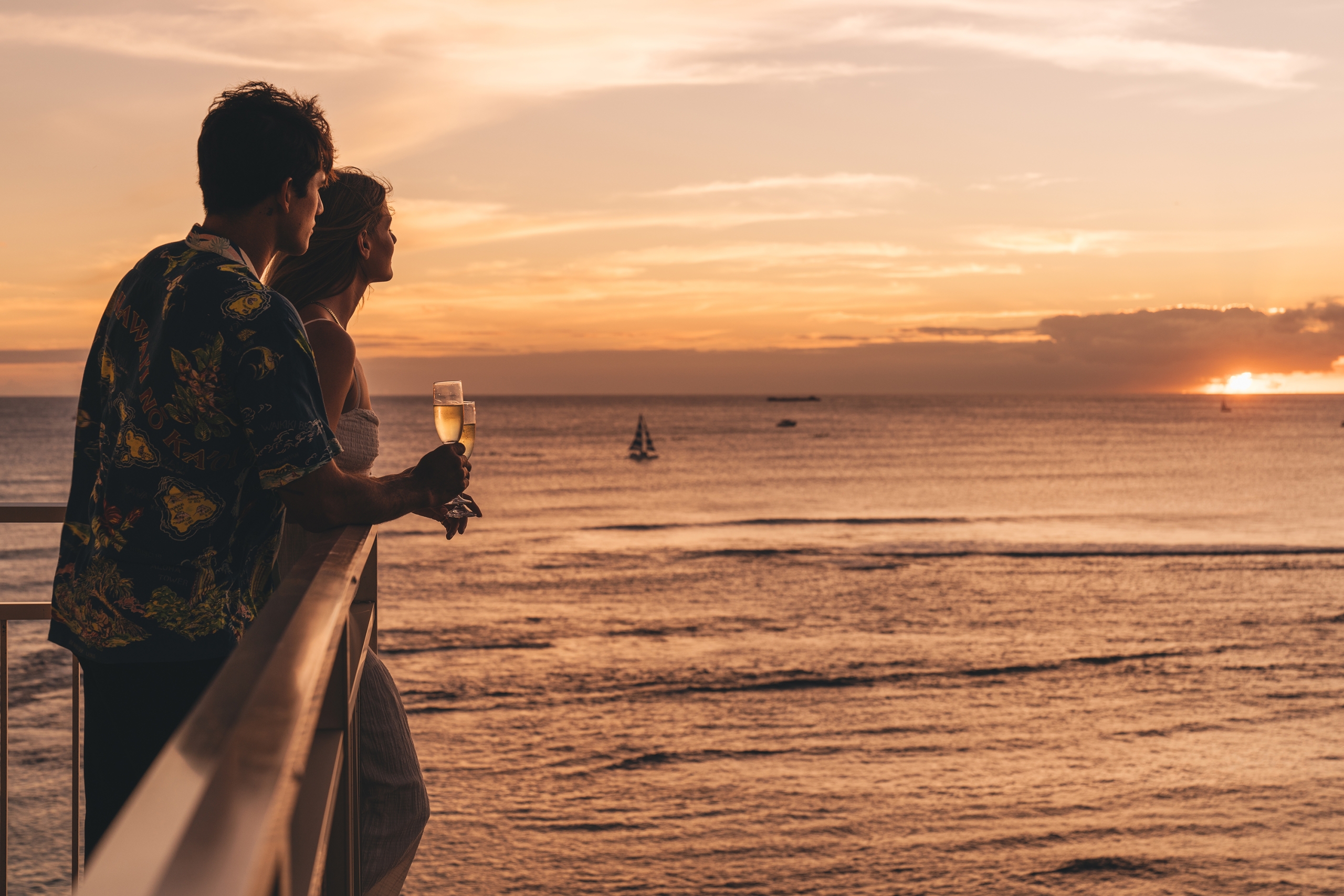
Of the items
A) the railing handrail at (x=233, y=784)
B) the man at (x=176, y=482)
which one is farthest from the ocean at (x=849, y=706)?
the railing handrail at (x=233, y=784)

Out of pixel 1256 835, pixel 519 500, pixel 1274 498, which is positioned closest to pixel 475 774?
pixel 1256 835

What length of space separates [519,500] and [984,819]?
3039 cm

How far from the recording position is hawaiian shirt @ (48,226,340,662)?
1.67 m

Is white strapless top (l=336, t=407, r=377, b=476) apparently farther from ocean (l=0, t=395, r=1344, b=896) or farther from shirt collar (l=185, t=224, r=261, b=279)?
ocean (l=0, t=395, r=1344, b=896)

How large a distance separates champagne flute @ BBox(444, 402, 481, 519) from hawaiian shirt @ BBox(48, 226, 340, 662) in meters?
0.47

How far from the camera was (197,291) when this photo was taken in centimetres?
168

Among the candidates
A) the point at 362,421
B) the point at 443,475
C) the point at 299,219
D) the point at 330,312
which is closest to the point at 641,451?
the point at 330,312

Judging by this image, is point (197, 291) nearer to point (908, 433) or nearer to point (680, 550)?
point (680, 550)

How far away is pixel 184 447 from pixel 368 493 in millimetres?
303

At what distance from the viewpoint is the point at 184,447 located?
1.69m

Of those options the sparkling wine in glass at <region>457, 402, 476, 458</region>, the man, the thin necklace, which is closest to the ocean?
the sparkling wine in glass at <region>457, 402, 476, 458</region>

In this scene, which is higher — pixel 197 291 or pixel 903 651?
pixel 197 291

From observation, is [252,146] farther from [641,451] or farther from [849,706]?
[641,451]

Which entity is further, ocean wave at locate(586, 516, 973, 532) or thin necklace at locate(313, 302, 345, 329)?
ocean wave at locate(586, 516, 973, 532)
